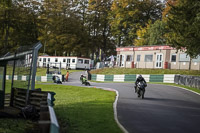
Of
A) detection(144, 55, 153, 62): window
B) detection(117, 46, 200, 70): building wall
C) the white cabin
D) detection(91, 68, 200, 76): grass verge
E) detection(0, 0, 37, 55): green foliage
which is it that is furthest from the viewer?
detection(0, 0, 37, 55): green foliage

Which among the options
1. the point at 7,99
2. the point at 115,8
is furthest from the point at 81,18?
the point at 7,99

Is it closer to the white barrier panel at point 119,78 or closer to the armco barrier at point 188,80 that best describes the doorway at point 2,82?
the armco barrier at point 188,80

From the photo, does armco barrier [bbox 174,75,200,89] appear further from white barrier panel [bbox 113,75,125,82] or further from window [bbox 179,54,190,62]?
white barrier panel [bbox 113,75,125,82]

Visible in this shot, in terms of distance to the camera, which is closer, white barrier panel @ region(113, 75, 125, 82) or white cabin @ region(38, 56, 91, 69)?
white barrier panel @ region(113, 75, 125, 82)

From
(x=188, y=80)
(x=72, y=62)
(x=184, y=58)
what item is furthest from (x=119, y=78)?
(x=72, y=62)

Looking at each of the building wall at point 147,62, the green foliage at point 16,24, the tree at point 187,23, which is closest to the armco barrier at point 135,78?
the building wall at point 147,62

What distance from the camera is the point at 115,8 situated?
59.5 m

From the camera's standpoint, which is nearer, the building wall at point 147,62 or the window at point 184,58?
the window at point 184,58

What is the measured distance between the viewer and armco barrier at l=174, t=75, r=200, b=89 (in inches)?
1002

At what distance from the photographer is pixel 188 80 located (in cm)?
2739

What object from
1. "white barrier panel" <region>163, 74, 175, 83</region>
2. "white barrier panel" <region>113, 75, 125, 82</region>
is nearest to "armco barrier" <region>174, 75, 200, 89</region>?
"white barrier panel" <region>163, 74, 175, 83</region>

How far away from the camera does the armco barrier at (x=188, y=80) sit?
2545cm

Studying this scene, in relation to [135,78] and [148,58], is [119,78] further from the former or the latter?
[148,58]

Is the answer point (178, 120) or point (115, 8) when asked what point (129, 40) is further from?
point (178, 120)
